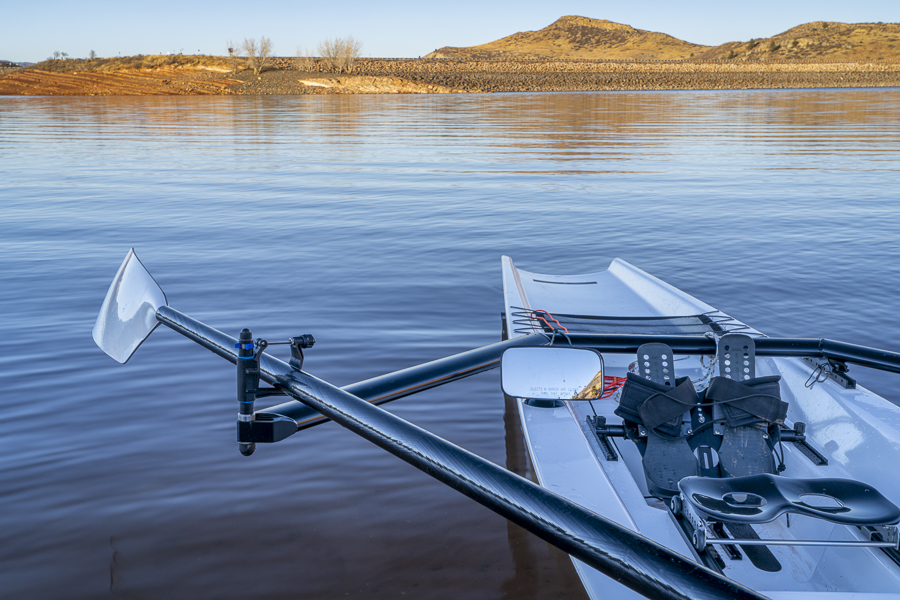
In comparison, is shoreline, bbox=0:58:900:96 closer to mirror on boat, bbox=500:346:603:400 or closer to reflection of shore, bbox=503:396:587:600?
reflection of shore, bbox=503:396:587:600

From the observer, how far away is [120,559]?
304 cm

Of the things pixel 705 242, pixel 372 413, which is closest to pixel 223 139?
pixel 705 242

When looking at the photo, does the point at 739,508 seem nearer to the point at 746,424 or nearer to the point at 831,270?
the point at 746,424

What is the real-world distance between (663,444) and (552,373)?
2.70 ft

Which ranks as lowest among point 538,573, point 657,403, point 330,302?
point 538,573

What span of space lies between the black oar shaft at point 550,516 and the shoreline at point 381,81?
7028 centimetres

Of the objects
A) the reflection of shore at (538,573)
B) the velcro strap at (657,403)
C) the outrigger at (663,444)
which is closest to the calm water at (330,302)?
the reflection of shore at (538,573)

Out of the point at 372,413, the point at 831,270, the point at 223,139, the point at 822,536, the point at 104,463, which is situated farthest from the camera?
the point at 223,139

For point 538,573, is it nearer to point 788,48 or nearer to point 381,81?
point 381,81

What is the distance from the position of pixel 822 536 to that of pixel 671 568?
1874 millimetres

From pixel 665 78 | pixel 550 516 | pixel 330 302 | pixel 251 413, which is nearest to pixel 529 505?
A: pixel 550 516

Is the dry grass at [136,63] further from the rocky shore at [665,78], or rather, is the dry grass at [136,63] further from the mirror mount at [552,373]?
the mirror mount at [552,373]

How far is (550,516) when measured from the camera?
129cm

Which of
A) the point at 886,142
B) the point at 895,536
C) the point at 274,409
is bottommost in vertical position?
the point at 895,536
